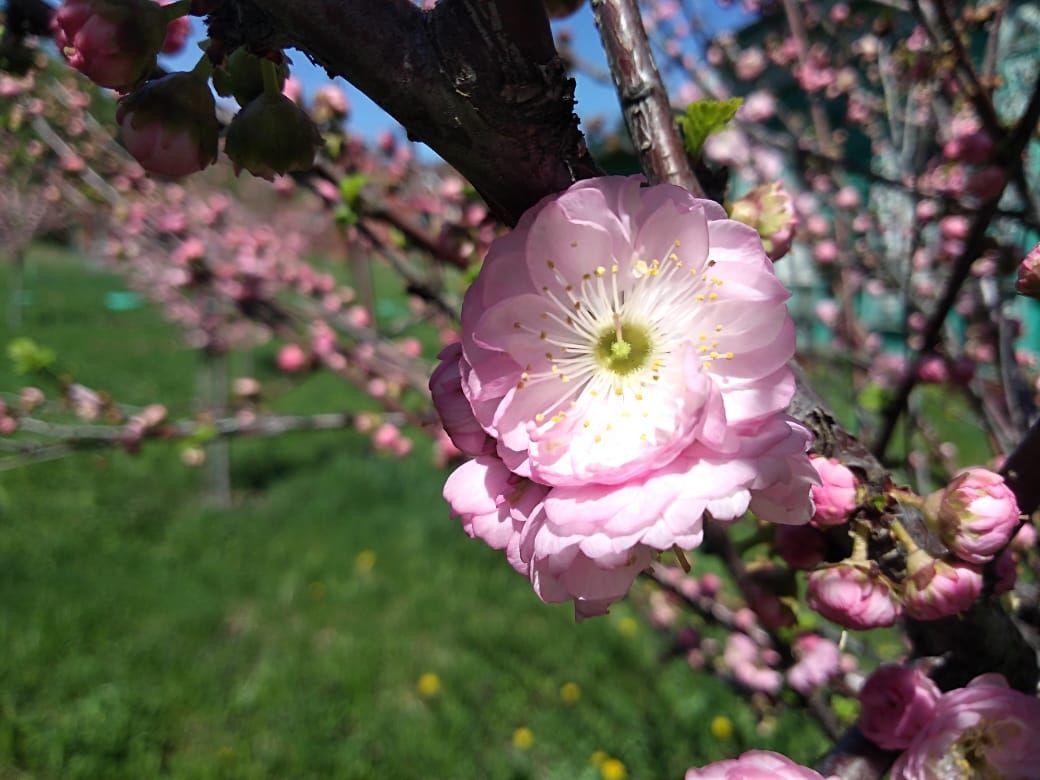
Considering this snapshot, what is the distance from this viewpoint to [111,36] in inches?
20.6

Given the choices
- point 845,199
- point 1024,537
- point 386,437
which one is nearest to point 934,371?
point 1024,537

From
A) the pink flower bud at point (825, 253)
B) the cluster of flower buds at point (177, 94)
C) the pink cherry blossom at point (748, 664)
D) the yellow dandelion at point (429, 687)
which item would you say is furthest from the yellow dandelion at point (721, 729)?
the cluster of flower buds at point (177, 94)

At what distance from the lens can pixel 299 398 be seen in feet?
26.5

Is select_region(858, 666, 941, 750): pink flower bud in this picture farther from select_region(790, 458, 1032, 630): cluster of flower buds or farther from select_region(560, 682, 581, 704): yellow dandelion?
select_region(560, 682, 581, 704): yellow dandelion

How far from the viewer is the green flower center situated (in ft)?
2.21

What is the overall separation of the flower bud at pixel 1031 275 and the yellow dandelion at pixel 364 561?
3959mm

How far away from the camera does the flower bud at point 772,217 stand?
72cm

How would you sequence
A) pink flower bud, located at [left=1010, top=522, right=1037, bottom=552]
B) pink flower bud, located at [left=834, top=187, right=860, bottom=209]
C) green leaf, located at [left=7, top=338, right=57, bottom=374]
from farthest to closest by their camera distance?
pink flower bud, located at [left=834, top=187, right=860, bottom=209] → green leaf, located at [left=7, top=338, right=57, bottom=374] → pink flower bud, located at [left=1010, top=522, right=1037, bottom=552]

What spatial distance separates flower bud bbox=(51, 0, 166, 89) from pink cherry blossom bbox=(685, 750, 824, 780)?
71 centimetres

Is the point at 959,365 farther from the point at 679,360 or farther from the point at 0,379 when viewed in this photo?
the point at 0,379

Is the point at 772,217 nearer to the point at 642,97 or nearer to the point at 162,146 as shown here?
the point at 642,97

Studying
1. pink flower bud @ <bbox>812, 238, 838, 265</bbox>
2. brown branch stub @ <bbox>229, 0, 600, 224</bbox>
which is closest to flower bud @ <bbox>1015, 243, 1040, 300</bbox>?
brown branch stub @ <bbox>229, 0, 600, 224</bbox>

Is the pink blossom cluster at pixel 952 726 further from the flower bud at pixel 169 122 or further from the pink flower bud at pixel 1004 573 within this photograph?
the flower bud at pixel 169 122

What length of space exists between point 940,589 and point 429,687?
2.86 m
